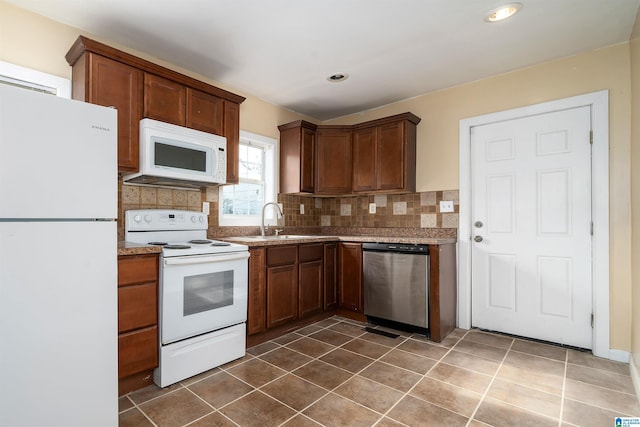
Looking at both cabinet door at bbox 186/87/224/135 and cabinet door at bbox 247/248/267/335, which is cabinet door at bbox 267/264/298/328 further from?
cabinet door at bbox 186/87/224/135

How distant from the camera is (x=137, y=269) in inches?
76.0

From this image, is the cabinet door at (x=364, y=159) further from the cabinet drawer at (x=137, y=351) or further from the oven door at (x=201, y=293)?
the cabinet drawer at (x=137, y=351)

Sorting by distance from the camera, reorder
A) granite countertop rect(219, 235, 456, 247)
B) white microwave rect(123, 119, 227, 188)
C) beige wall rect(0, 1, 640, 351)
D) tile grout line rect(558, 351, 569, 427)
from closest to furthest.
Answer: tile grout line rect(558, 351, 569, 427) < beige wall rect(0, 1, 640, 351) < white microwave rect(123, 119, 227, 188) < granite countertop rect(219, 235, 456, 247)

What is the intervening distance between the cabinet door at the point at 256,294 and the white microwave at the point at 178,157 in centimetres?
72

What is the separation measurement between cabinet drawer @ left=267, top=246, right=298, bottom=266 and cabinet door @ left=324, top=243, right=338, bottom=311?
465 millimetres

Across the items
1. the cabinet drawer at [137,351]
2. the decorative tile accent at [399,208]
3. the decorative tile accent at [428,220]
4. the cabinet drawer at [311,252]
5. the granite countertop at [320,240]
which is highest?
the decorative tile accent at [399,208]

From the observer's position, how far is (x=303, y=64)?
2826 mm

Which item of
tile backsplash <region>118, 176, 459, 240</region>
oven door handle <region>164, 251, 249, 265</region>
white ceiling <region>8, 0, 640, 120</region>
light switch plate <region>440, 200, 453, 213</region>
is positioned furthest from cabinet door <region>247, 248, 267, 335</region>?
light switch plate <region>440, 200, 453, 213</region>

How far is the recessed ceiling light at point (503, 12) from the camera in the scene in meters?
2.02

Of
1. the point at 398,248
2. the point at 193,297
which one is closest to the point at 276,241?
the point at 193,297

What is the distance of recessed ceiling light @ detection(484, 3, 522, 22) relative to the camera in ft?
6.63

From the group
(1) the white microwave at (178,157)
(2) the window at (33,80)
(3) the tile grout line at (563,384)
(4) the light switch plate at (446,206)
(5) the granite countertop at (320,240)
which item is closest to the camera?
(3) the tile grout line at (563,384)

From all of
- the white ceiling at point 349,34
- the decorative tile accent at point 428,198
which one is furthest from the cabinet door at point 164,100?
the decorative tile accent at point 428,198

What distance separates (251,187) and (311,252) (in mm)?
1049
